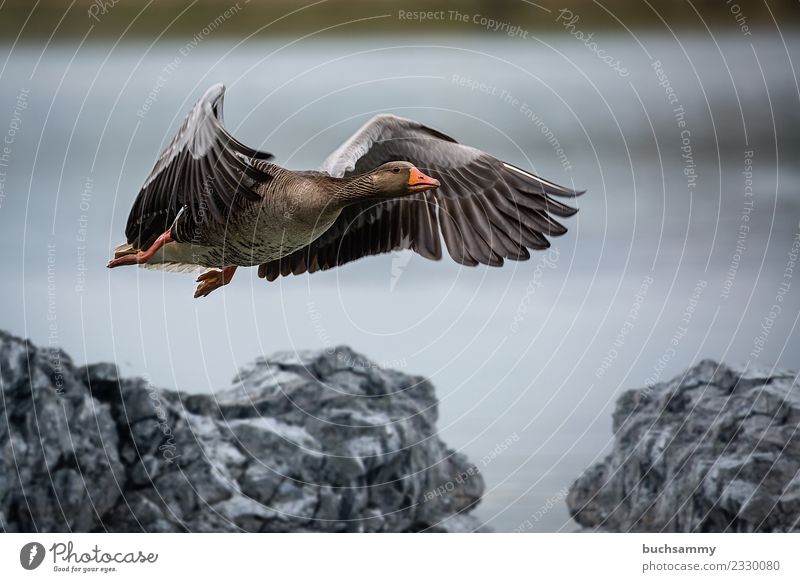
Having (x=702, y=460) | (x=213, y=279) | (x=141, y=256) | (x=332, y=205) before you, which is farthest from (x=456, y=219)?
(x=702, y=460)

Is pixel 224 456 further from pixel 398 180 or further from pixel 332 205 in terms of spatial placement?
pixel 398 180

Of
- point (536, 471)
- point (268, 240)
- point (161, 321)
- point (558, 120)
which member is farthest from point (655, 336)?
point (161, 321)

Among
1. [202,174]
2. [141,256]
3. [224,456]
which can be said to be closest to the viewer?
[202,174]

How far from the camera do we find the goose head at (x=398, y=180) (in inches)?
154

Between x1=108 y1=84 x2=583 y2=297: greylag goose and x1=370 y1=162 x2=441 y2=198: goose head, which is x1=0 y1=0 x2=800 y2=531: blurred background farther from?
x1=370 y1=162 x2=441 y2=198: goose head

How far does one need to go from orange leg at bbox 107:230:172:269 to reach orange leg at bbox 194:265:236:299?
0.79ft

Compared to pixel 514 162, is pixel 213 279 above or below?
below

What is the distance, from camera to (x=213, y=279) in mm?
4250

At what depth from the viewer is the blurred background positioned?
13.9ft

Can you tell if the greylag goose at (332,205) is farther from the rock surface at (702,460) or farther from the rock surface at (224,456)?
the rock surface at (702,460)

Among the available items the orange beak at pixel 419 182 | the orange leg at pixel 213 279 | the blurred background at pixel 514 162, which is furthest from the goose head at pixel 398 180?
the orange leg at pixel 213 279

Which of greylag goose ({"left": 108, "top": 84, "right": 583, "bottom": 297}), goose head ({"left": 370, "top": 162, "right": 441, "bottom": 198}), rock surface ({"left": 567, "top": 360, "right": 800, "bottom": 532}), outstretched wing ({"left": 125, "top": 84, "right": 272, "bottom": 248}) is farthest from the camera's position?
rock surface ({"left": 567, "top": 360, "right": 800, "bottom": 532})

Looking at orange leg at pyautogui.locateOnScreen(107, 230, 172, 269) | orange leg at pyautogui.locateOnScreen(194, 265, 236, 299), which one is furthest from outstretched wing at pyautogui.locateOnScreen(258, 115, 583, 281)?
orange leg at pyautogui.locateOnScreen(107, 230, 172, 269)

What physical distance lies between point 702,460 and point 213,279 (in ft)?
7.39
